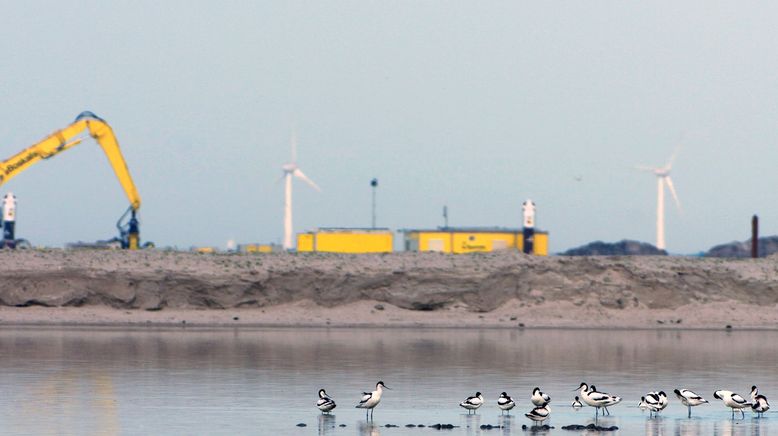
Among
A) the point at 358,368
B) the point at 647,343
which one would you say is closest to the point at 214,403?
the point at 358,368

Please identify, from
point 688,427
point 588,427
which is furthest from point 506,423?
point 688,427

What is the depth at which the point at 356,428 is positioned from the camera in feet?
95.1

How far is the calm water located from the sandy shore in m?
9.17

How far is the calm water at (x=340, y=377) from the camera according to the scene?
29562 mm

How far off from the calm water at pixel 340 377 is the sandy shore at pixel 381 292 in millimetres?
9167

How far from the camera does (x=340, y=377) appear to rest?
39.4 m

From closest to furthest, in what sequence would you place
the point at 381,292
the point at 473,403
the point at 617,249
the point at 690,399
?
the point at 473,403
the point at 690,399
the point at 381,292
the point at 617,249

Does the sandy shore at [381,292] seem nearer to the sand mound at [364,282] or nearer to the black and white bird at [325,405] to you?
the sand mound at [364,282]

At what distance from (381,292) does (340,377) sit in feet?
117

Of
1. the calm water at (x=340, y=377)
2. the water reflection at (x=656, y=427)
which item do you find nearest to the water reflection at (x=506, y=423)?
the calm water at (x=340, y=377)

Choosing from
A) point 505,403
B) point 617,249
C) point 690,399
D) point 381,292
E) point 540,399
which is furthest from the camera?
point 617,249

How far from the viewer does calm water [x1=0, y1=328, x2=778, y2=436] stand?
2956 cm

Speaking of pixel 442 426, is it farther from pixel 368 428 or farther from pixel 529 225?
pixel 529 225

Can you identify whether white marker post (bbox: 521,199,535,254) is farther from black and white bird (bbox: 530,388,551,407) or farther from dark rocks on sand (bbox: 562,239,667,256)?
black and white bird (bbox: 530,388,551,407)
